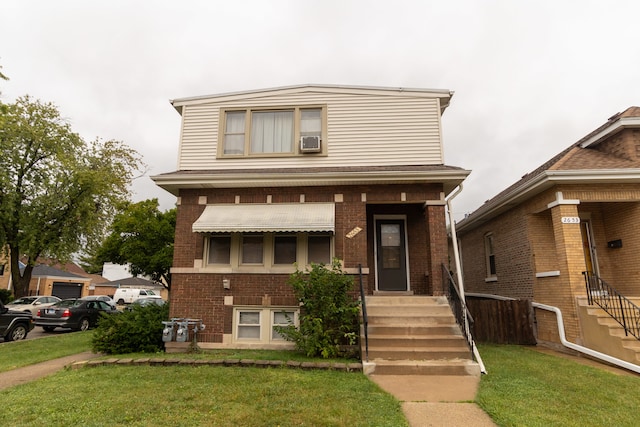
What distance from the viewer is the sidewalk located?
6.61 metres

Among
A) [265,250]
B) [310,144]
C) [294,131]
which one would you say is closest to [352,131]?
[310,144]

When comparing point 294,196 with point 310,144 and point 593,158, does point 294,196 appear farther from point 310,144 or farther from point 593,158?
point 593,158

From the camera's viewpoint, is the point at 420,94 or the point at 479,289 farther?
the point at 479,289

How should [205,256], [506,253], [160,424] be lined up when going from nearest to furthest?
1. [160,424]
2. [205,256]
3. [506,253]

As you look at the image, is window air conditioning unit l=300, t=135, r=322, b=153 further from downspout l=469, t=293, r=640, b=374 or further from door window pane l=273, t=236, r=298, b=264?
downspout l=469, t=293, r=640, b=374

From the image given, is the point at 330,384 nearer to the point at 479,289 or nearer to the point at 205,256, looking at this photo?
the point at 205,256

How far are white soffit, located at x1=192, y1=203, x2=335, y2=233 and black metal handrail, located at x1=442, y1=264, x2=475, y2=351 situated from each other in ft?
9.22

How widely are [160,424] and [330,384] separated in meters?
2.49

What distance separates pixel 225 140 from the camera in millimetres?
10469

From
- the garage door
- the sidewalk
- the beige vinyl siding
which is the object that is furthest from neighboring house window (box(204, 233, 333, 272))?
the garage door

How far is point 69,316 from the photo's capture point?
50.2 feet

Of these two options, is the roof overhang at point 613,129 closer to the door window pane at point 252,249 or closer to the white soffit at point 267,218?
the white soffit at point 267,218

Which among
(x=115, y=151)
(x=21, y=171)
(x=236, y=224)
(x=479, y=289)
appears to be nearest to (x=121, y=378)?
(x=236, y=224)

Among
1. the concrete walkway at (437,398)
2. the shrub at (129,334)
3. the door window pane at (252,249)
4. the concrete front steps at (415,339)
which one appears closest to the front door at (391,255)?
the concrete front steps at (415,339)
